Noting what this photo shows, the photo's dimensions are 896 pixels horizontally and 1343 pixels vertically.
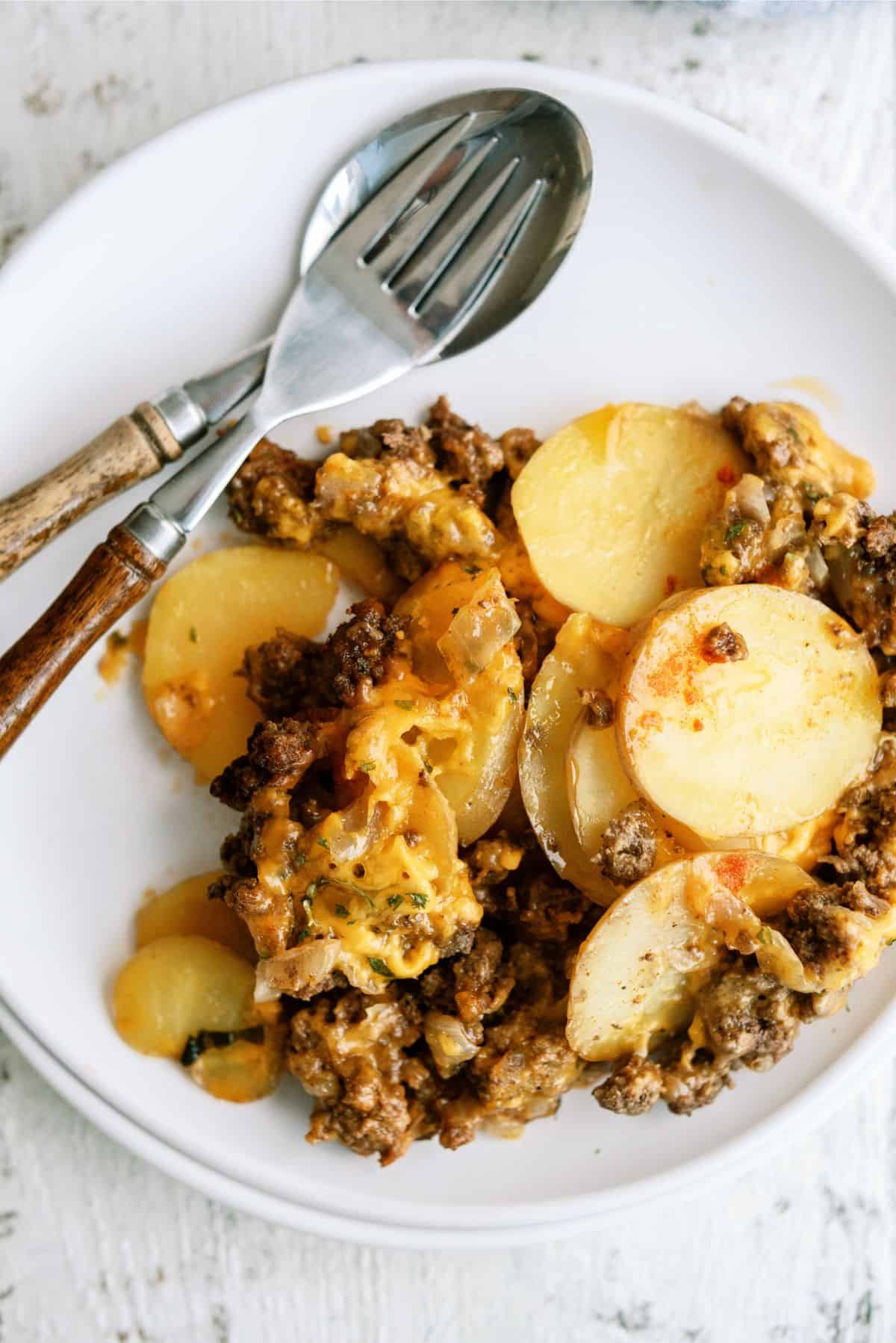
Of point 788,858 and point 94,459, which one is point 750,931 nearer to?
point 788,858

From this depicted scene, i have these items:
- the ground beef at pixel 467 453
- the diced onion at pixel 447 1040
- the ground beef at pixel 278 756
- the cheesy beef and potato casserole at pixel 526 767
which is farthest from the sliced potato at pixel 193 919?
the ground beef at pixel 467 453

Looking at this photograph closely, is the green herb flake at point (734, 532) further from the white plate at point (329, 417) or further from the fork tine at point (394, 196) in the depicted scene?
the fork tine at point (394, 196)

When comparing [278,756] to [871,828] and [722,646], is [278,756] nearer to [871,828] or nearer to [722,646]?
[722,646]

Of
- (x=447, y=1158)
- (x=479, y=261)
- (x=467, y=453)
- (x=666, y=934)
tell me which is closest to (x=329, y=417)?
(x=467, y=453)

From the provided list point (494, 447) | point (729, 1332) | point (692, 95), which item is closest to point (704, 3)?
point (692, 95)

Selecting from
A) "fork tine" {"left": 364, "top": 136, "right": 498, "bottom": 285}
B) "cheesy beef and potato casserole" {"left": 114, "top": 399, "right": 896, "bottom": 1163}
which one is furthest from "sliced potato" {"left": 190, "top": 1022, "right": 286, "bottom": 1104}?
"fork tine" {"left": 364, "top": 136, "right": 498, "bottom": 285}

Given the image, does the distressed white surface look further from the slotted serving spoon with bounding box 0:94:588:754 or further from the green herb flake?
the green herb flake

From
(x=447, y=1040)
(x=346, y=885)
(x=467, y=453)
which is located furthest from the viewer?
(x=467, y=453)
